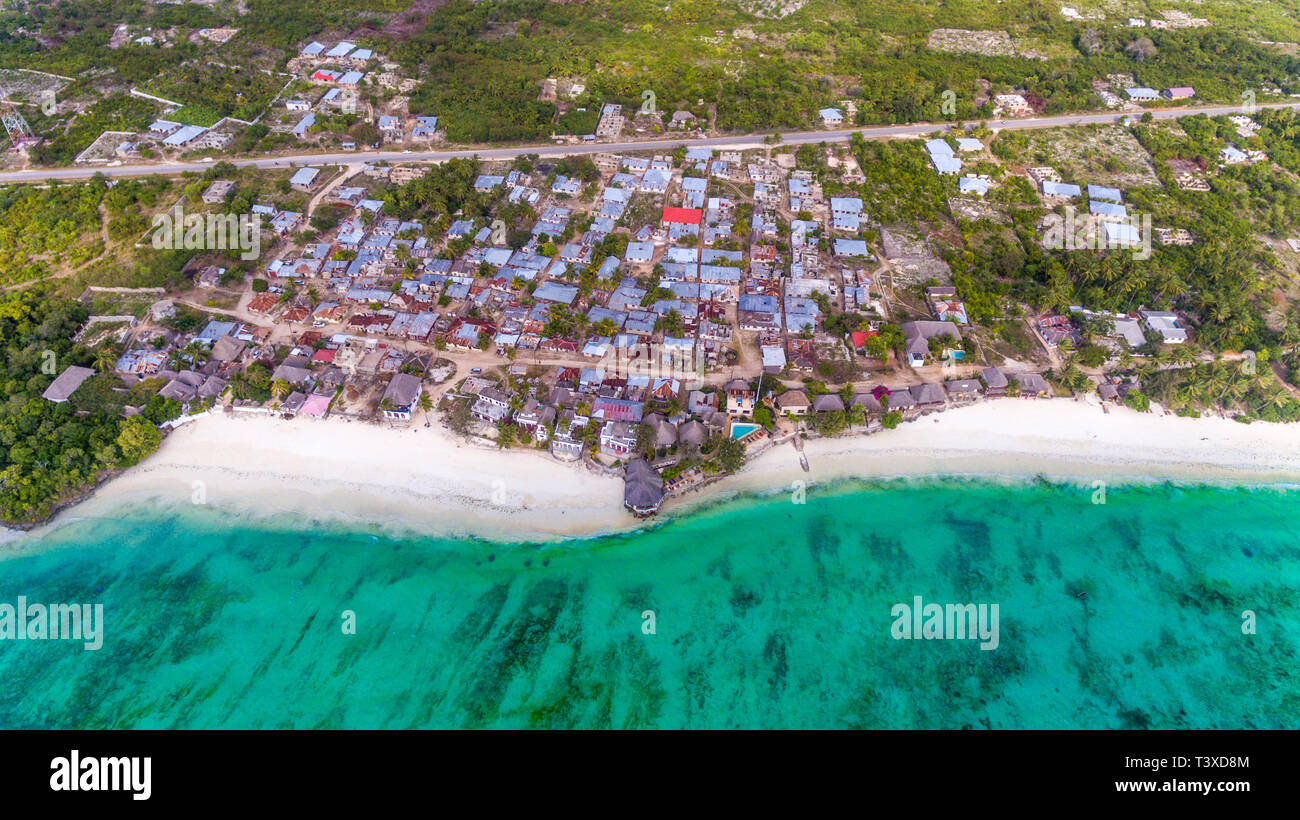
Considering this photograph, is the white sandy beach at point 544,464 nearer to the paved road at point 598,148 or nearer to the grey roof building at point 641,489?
the grey roof building at point 641,489

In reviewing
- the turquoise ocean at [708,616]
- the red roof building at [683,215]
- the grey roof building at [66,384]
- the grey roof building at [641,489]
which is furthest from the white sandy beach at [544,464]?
the red roof building at [683,215]

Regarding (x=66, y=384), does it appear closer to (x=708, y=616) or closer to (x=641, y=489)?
(x=641, y=489)

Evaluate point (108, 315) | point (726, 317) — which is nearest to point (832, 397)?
point (726, 317)

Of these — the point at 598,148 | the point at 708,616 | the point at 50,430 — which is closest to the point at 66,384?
the point at 50,430

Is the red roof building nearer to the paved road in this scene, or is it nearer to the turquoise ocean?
the paved road

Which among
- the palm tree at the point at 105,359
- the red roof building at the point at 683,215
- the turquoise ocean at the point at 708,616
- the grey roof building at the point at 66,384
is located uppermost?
the red roof building at the point at 683,215
